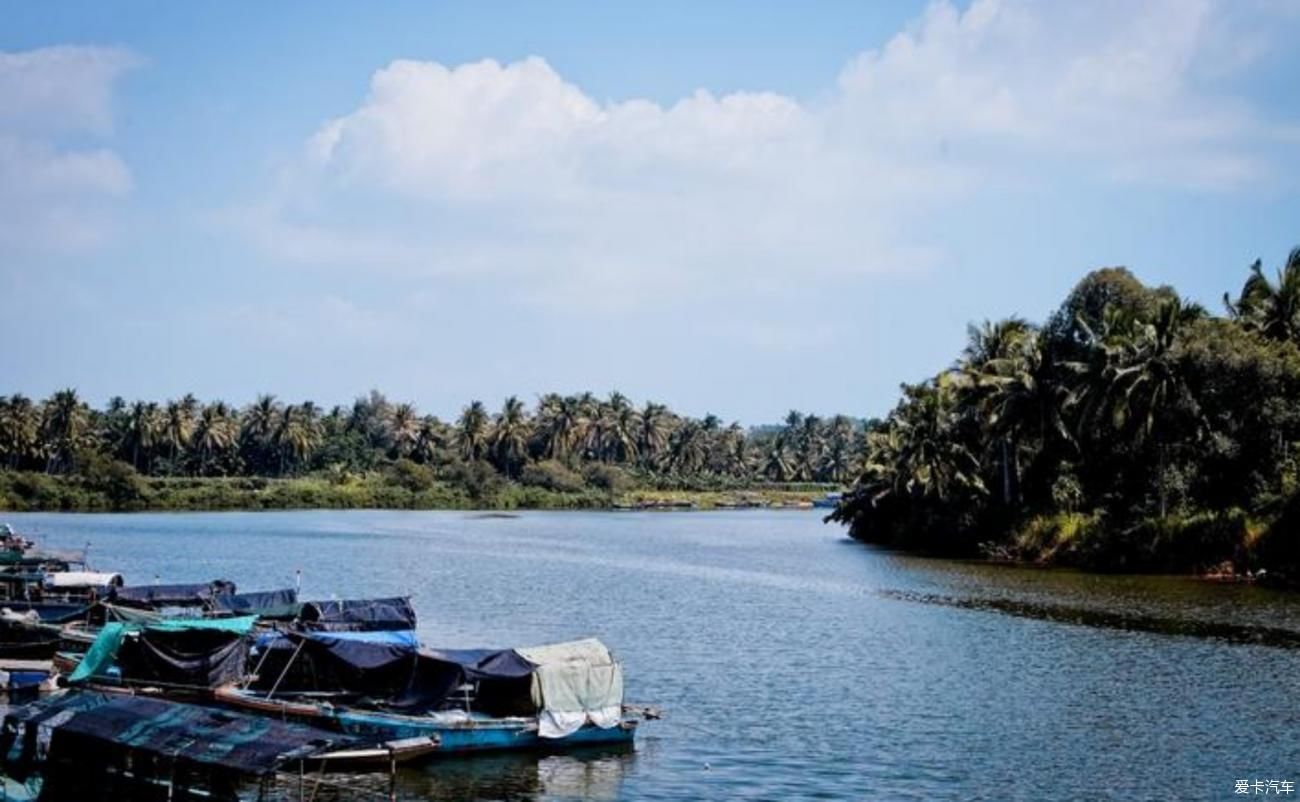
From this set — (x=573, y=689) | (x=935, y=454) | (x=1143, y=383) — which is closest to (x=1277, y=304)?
(x=1143, y=383)

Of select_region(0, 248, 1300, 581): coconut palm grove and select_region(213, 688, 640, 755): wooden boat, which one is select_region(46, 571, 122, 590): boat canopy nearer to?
select_region(213, 688, 640, 755): wooden boat

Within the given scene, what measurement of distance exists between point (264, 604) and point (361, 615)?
5968mm

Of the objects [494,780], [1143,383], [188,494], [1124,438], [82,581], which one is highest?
[1143,383]

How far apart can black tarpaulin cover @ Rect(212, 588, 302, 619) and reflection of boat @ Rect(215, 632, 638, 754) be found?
15173mm

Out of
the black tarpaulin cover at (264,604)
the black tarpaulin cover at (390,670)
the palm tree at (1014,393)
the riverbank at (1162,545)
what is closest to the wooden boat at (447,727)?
the black tarpaulin cover at (390,670)

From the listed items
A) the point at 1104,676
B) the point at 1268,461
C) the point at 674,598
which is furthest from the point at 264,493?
the point at 1104,676

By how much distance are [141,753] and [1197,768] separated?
25.7m

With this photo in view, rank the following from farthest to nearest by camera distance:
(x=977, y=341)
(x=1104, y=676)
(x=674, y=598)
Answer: (x=977, y=341) → (x=674, y=598) → (x=1104, y=676)

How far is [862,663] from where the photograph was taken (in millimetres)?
51656

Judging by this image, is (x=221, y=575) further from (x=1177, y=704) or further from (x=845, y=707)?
(x=1177, y=704)

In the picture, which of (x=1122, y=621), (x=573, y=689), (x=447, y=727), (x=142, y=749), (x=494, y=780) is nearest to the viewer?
(x=142, y=749)

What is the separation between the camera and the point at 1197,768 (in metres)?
34.6

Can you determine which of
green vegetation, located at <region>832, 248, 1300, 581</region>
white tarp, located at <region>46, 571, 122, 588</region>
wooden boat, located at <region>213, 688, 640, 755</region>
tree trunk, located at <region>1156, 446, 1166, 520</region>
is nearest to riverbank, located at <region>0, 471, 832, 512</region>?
green vegetation, located at <region>832, 248, 1300, 581</region>

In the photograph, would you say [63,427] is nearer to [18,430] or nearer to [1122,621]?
[18,430]
